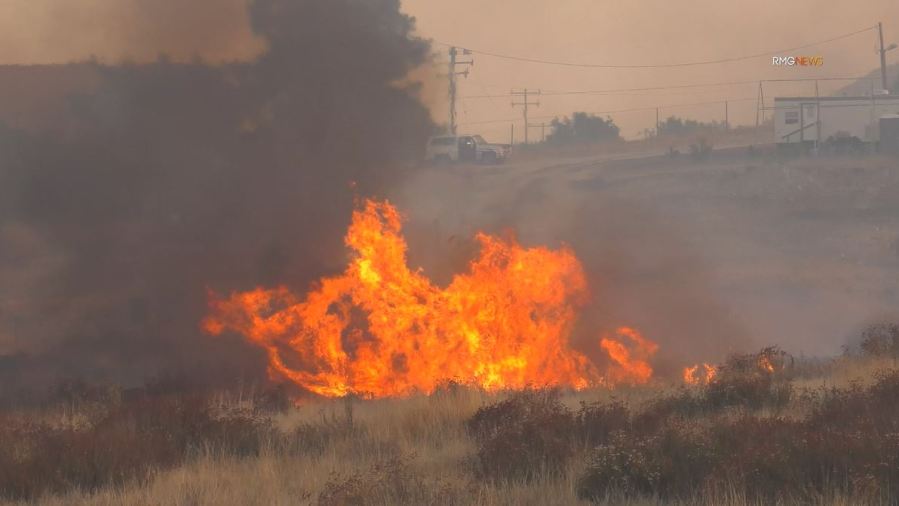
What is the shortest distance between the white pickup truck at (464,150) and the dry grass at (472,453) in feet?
122

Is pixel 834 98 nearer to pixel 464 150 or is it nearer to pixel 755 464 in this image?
pixel 464 150

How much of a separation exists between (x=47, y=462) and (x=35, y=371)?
448 inches

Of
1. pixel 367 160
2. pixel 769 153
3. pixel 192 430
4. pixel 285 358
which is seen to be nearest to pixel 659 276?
pixel 367 160

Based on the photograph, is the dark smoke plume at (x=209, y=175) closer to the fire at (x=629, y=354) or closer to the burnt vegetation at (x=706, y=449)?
the fire at (x=629, y=354)

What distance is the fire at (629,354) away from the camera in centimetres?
1813

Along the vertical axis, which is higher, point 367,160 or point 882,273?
point 367,160

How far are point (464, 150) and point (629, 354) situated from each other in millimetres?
35546

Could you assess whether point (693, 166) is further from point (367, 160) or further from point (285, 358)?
point (285, 358)

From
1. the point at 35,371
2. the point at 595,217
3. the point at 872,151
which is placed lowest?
the point at 35,371

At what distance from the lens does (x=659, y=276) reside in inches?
1109

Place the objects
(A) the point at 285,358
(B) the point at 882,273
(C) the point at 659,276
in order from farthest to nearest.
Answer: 1. (B) the point at 882,273
2. (C) the point at 659,276
3. (A) the point at 285,358

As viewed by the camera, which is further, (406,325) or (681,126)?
(681,126)

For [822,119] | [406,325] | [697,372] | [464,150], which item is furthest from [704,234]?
[406,325]

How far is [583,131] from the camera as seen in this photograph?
8069 cm
